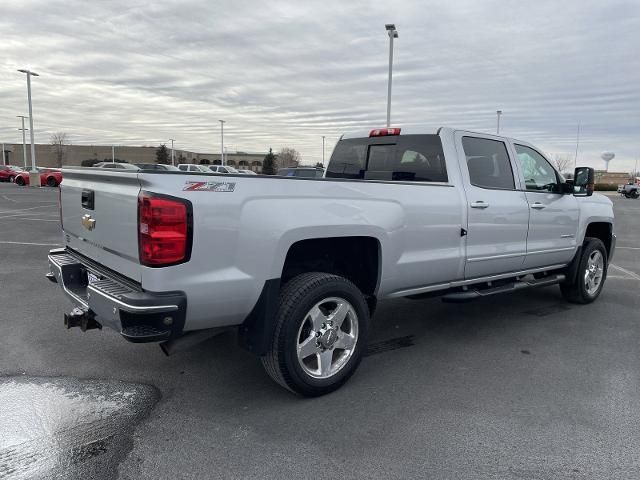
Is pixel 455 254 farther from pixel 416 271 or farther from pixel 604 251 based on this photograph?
pixel 604 251

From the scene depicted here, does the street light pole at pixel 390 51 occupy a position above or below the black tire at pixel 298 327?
above

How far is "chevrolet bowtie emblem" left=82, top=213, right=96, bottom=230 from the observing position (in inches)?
137

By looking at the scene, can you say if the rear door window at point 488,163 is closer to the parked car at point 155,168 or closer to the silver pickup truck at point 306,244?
the silver pickup truck at point 306,244

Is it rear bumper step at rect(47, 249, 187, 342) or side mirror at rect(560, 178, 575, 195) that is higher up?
side mirror at rect(560, 178, 575, 195)

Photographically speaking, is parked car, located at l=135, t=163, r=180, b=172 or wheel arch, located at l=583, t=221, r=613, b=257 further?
wheel arch, located at l=583, t=221, r=613, b=257

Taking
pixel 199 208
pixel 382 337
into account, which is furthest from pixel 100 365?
pixel 382 337

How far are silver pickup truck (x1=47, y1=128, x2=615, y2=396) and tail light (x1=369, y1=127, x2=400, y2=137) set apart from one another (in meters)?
0.01

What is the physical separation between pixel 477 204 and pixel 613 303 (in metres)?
3.25

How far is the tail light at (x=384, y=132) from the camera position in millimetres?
5070

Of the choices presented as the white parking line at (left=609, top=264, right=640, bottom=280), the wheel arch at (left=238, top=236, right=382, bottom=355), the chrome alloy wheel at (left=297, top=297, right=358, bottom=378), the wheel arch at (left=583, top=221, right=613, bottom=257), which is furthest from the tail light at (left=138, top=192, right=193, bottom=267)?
the white parking line at (left=609, top=264, right=640, bottom=280)

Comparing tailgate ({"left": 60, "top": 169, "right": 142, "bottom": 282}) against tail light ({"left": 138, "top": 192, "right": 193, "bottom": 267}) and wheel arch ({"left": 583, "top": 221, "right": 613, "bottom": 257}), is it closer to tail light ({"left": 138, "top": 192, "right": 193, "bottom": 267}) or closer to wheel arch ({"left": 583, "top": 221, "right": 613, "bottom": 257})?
tail light ({"left": 138, "top": 192, "right": 193, "bottom": 267})

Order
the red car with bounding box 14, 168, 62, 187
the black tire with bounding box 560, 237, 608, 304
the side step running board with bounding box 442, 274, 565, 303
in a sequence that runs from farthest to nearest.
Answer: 1. the red car with bounding box 14, 168, 62, 187
2. the black tire with bounding box 560, 237, 608, 304
3. the side step running board with bounding box 442, 274, 565, 303

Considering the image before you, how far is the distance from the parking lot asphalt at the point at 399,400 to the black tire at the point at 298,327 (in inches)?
5.6

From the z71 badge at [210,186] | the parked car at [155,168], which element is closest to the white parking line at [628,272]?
the parked car at [155,168]
